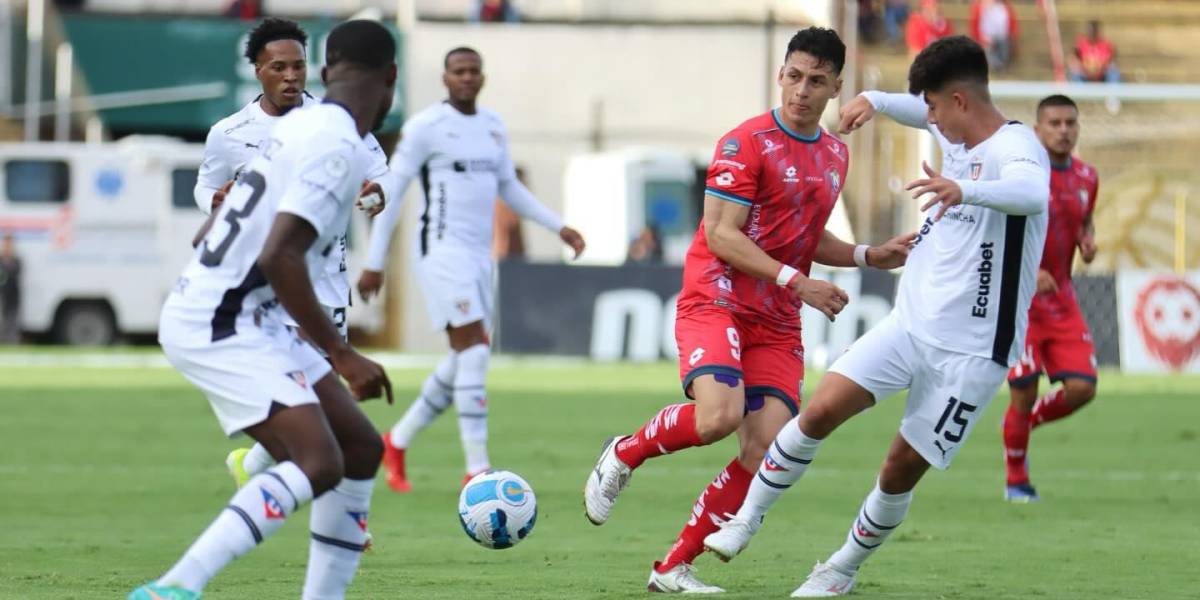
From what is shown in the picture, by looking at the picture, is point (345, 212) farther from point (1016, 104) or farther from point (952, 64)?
point (1016, 104)

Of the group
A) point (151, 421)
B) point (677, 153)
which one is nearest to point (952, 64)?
point (151, 421)

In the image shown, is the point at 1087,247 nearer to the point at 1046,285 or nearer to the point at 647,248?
the point at 1046,285

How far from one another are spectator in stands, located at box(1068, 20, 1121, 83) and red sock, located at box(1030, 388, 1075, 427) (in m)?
21.7

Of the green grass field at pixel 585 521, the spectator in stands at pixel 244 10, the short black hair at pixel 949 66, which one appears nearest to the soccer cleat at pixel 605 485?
the green grass field at pixel 585 521

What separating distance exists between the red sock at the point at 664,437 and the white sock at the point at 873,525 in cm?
77

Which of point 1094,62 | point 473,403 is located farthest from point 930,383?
point 1094,62

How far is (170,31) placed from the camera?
118 feet

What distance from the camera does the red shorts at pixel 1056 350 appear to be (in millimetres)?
12836

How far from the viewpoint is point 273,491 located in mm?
6457

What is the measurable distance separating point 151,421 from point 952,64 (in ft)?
38.7

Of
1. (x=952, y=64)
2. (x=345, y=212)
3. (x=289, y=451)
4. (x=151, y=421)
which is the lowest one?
(x=151, y=421)

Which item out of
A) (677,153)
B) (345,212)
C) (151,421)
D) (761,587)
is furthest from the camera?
(677,153)

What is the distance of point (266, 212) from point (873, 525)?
3.16m

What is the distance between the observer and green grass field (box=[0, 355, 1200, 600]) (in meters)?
8.88
